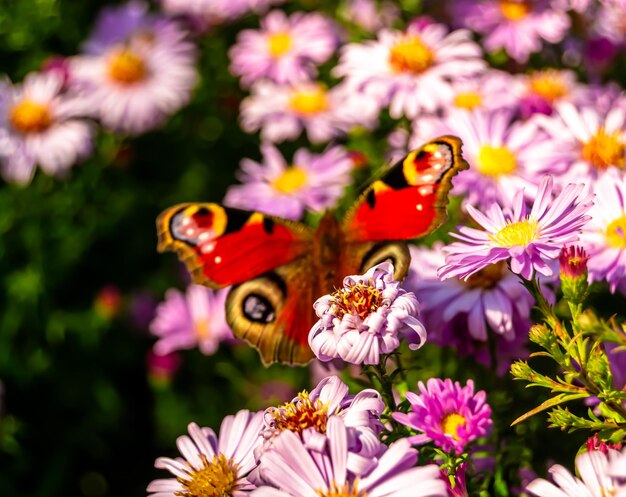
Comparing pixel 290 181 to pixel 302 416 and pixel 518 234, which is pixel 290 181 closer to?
pixel 518 234

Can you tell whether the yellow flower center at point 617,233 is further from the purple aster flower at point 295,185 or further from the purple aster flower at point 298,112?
the purple aster flower at point 298,112

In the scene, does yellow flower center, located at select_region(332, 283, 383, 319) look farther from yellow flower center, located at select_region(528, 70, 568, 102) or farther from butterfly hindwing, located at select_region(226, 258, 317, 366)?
yellow flower center, located at select_region(528, 70, 568, 102)

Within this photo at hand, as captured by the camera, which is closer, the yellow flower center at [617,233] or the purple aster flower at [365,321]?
the purple aster flower at [365,321]

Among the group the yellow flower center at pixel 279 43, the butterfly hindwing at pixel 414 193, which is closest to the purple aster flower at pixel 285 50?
the yellow flower center at pixel 279 43

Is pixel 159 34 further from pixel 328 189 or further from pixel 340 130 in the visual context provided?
pixel 328 189

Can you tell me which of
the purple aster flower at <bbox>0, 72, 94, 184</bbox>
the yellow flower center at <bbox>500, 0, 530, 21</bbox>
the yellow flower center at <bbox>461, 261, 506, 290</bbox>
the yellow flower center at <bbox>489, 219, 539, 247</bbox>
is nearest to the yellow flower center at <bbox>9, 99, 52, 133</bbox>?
the purple aster flower at <bbox>0, 72, 94, 184</bbox>
